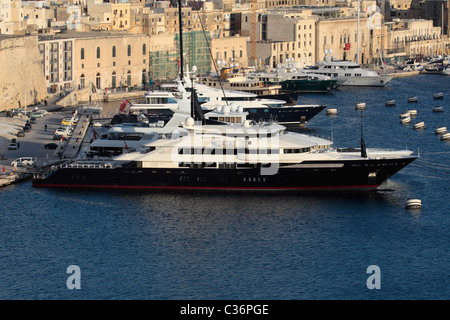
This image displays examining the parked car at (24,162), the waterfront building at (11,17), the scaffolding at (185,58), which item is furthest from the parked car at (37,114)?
the scaffolding at (185,58)

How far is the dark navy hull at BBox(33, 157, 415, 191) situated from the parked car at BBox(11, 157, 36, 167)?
3373 millimetres

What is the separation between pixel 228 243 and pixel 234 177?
10078 mm

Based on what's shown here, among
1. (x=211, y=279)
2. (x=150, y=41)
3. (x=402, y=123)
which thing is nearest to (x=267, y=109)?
(x=402, y=123)

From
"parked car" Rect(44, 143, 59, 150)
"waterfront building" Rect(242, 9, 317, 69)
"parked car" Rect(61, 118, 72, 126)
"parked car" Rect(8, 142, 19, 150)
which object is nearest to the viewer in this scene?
"parked car" Rect(8, 142, 19, 150)

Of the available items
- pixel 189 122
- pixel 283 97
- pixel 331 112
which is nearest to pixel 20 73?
pixel 283 97

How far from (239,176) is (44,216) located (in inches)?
403

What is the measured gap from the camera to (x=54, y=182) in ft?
190

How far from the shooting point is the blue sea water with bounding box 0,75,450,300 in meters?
42.3

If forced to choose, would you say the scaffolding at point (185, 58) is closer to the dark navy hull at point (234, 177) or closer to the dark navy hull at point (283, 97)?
the dark navy hull at point (283, 97)

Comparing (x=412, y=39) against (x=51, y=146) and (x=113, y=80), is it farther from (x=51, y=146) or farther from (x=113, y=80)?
Answer: (x=51, y=146)

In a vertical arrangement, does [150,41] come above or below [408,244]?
above

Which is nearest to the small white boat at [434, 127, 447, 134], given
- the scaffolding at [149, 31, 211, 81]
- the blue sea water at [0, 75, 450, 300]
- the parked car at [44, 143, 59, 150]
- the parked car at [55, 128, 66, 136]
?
the blue sea water at [0, 75, 450, 300]

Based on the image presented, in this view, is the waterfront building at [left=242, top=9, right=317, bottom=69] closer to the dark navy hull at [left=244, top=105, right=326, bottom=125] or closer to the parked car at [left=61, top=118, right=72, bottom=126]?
the dark navy hull at [left=244, top=105, right=326, bottom=125]
